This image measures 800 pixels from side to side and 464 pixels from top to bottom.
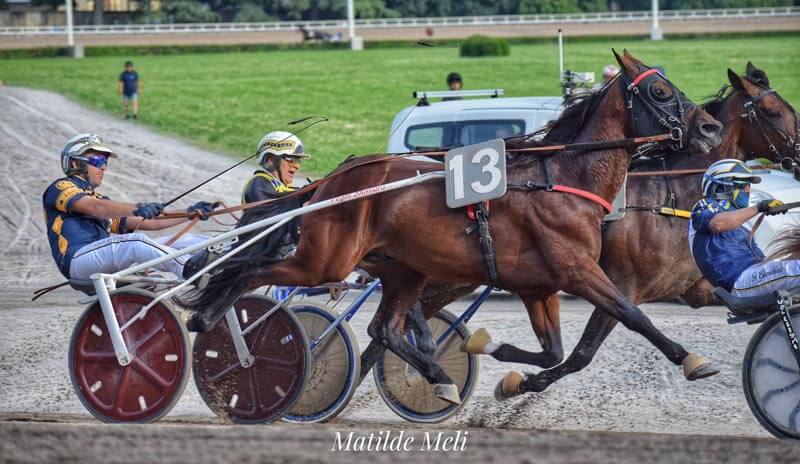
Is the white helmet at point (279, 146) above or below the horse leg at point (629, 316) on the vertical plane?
above

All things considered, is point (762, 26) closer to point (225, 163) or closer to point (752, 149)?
point (225, 163)

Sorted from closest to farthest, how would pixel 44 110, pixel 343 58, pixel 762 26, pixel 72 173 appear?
pixel 72 173, pixel 44 110, pixel 343 58, pixel 762 26

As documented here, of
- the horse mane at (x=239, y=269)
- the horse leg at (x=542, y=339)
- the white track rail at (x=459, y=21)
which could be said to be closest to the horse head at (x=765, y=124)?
the horse leg at (x=542, y=339)

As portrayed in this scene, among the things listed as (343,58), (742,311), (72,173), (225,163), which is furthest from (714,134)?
(343,58)

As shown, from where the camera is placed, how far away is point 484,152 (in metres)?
6.66

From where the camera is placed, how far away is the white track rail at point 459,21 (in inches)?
2321

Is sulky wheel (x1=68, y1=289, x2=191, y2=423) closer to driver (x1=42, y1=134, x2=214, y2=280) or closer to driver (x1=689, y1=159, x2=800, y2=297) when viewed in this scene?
driver (x1=42, y1=134, x2=214, y2=280)

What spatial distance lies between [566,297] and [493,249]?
526 centimetres

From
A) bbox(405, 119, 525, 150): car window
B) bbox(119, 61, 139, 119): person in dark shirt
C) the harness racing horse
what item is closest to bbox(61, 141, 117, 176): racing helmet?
the harness racing horse

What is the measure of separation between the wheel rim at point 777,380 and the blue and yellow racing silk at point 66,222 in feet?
11.9

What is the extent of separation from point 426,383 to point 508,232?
1197 millimetres

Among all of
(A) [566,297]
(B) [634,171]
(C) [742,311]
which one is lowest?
(A) [566,297]

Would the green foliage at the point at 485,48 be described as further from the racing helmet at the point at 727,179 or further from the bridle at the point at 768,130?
the racing helmet at the point at 727,179

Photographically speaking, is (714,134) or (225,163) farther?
(225,163)
